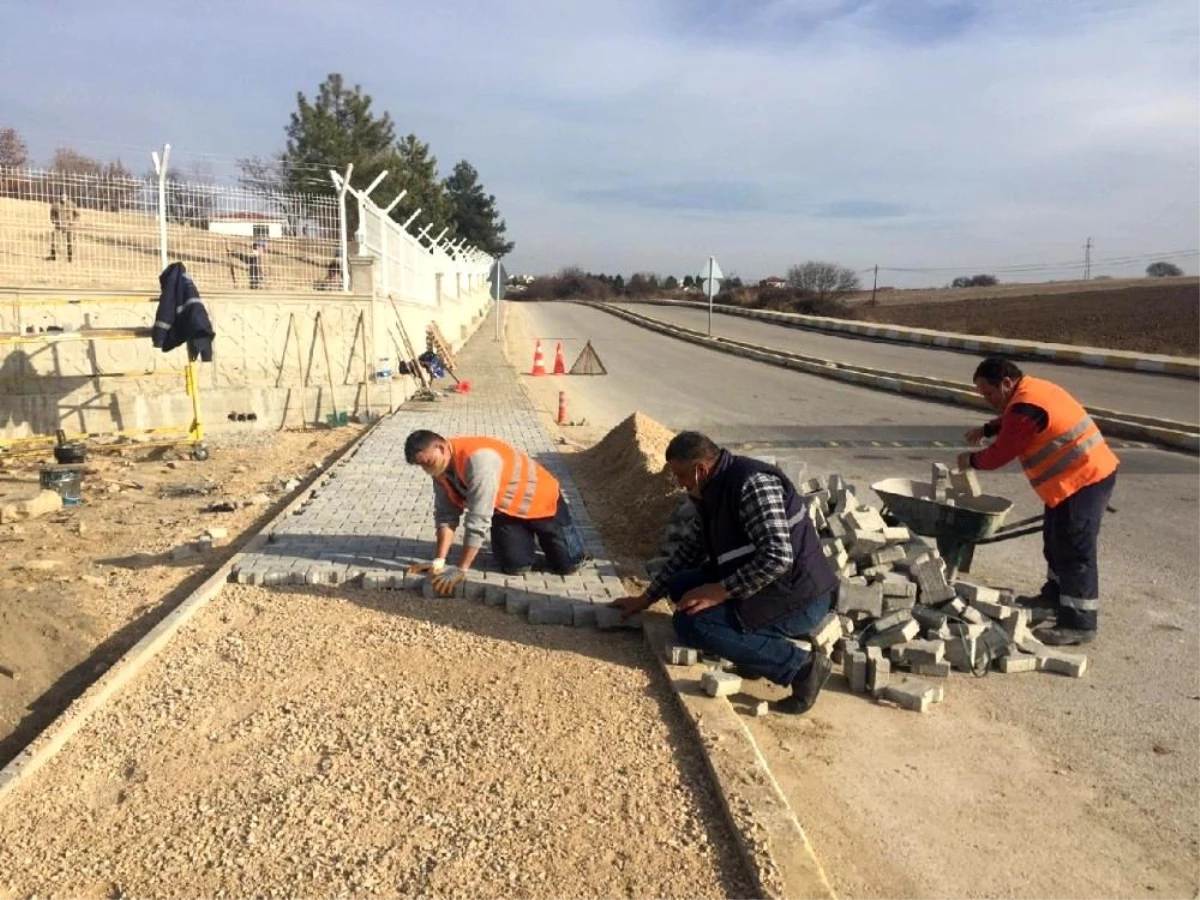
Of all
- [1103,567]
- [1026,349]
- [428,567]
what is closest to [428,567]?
[428,567]

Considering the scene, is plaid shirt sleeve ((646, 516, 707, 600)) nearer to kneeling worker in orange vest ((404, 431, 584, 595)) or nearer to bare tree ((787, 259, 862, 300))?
kneeling worker in orange vest ((404, 431, 584, 595))

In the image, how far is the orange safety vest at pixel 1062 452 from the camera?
523cm

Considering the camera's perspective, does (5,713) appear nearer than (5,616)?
Yes

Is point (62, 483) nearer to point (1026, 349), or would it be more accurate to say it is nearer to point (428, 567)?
point (428, 567)

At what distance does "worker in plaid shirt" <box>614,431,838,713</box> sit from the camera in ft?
13.0

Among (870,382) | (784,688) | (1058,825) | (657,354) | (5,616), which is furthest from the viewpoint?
(657,354)

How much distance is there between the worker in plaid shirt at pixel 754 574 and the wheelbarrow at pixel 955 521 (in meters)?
1.53

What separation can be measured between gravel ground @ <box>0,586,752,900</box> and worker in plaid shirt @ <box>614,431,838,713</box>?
422mm

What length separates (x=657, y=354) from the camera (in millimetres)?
26734

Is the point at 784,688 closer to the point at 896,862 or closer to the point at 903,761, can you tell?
the point at 903,761

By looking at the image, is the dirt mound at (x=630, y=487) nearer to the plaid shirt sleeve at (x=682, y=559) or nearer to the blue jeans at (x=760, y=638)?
the plaid shirt sleeve at (x=682, y=559)

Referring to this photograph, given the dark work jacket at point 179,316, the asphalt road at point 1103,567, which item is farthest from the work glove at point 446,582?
the dark work jacket at point 179,316

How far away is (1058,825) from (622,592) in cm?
257

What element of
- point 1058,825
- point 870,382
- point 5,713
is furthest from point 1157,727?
point 870,382
